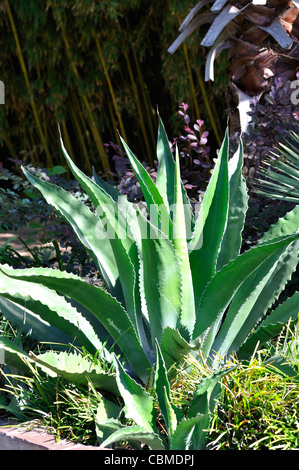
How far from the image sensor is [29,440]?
1.44m

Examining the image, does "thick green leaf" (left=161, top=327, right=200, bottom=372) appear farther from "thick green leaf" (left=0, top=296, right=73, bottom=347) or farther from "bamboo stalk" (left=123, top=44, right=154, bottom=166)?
"bamboo stalk" (left=123, top=44, right=154, bottom=166)

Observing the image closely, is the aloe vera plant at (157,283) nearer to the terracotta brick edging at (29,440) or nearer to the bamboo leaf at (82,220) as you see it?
the bamboo leaf at (82,220)

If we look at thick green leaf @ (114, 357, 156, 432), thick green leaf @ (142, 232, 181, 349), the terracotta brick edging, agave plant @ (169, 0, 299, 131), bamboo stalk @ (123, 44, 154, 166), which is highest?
agave plant @ (169, 0, 299, 131)

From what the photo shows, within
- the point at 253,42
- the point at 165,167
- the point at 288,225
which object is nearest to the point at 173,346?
the point at 288,225

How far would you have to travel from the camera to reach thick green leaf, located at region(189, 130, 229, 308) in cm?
165

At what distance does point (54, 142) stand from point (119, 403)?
14.0 feet

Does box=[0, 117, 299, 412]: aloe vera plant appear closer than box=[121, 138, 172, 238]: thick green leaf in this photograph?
Yes

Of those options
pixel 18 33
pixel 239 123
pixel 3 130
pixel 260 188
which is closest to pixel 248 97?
pixel 239 123

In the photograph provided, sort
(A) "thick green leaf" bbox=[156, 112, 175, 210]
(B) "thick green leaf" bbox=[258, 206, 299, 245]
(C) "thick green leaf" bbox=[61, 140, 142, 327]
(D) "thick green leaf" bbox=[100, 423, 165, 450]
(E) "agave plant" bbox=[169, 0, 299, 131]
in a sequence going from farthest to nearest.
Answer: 1. (E) "agave plant" bbox=[169, 0, 299, 131]
2. (A) "thick green leaf" bbox=[156, 112, 175, 210]
3. (B) "thick green leaf" bbox=[258, 206, 299, 245]
4. (C) "thick green leaf" bbox=[61, 140, 142, 327]
5. (D) "thick green leaf" bbox=[100, 423, 165, 450]

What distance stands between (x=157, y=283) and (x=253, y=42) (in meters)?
1.33

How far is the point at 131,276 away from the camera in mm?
1609

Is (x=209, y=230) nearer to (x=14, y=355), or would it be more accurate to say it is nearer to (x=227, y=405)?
(x=227, y=405)

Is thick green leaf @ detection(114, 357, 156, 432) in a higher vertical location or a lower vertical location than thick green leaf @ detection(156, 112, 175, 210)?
lower

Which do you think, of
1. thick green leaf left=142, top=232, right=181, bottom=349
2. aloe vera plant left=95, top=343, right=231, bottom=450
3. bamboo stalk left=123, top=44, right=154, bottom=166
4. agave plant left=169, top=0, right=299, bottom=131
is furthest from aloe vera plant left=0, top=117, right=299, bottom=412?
bamboo stalk left=123, top=44, right=154, bottom=166
